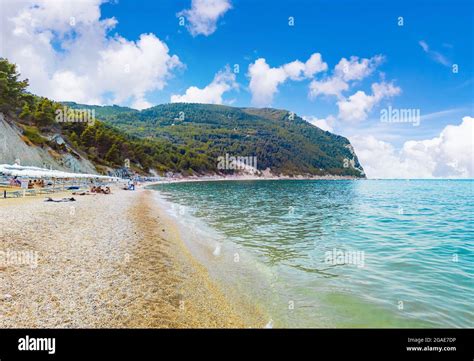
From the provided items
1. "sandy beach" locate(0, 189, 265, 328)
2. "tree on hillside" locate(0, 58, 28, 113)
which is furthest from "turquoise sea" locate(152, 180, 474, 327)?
"tree on hillside" locate(0, 58, 28, 113)

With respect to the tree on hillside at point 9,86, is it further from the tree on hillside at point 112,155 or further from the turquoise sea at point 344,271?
the turquoise sea at point 344,271

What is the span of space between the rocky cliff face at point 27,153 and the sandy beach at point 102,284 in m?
49.4

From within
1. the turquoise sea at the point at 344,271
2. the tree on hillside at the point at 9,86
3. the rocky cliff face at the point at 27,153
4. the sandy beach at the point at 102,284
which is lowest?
the turquoise sea at the point at 344,271

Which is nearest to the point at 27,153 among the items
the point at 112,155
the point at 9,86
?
the point at 9,86

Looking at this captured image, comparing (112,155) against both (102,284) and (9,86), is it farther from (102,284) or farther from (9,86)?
(102,284)

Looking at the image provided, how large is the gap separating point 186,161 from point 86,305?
185165 mm

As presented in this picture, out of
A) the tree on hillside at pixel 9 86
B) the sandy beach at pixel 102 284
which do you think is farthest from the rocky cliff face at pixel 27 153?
the sandy beach at pixel 102 284

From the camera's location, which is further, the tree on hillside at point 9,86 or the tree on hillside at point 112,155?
the tree on hillside at point 112,155

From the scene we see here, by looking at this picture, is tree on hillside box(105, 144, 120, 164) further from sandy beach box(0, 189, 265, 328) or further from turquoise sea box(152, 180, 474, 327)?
sandy beach box(0, 189, 265, 328)

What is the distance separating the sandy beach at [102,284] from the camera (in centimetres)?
673

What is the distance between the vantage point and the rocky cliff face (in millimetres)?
53438

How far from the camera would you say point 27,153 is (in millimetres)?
59469

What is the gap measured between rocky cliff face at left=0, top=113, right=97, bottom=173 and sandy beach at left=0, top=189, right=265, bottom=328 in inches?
1943
